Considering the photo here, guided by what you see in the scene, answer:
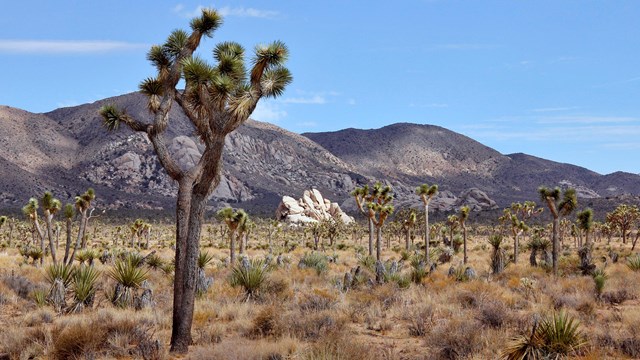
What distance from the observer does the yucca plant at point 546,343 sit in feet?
27.0

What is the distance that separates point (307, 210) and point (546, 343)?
106 meters

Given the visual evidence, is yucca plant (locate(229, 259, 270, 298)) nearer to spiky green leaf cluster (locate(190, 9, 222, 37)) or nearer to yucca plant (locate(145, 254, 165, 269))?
spiky green leaf cluster (locate(190, 9, 222, 37))

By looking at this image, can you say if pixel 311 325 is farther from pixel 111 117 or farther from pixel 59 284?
pixel 59 284

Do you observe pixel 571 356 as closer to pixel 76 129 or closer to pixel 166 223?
pixel 166 223

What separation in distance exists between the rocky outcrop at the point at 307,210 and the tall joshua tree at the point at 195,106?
9063 centimetres

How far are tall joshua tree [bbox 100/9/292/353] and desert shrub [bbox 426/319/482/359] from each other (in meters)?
4.69

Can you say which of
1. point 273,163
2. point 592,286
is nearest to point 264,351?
point 592,286

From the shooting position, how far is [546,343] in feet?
27.9

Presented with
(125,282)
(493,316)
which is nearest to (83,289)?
(125,282)

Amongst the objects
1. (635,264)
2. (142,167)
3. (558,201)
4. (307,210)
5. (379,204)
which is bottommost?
(635,264)

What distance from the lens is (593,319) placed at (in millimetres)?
12797

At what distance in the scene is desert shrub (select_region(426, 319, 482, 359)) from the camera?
9.38 m

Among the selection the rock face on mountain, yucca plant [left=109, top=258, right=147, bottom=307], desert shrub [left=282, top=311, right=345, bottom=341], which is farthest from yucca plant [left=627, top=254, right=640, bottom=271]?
the rock face on mountain

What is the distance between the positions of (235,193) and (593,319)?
467 ft
